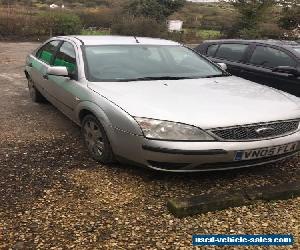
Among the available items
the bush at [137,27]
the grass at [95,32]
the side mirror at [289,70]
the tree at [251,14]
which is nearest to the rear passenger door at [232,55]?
the side mirror at [289,70]

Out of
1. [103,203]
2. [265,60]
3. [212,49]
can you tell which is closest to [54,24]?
[212,49]

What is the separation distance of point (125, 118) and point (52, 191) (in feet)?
3.23

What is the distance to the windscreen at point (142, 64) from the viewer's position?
5.08 metres

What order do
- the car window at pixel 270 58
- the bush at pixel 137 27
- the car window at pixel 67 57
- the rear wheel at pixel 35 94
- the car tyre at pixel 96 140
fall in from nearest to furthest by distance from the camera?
the car tyre at pixel 96 140 → the car window at pixel 67 57 → the car window at pixel 270 58 → the rear wheel at pixel 35 94 → the bush at pixel 137 27

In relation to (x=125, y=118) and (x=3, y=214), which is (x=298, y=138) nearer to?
(x=125, y=118)

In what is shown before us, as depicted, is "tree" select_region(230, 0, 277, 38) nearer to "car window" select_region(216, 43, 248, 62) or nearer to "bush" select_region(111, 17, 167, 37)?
"bush" select_region(111, 17, 167, 37)

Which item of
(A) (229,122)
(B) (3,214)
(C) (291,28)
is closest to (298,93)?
(A) (229,122)

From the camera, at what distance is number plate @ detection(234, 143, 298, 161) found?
394 cm

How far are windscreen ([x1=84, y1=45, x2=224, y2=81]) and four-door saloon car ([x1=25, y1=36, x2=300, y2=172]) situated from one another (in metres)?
0.01

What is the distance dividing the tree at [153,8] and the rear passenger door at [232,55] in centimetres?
1885

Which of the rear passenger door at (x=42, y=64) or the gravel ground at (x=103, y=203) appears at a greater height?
the rear passenger door at (x=42, y=64)

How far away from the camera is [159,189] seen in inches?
161

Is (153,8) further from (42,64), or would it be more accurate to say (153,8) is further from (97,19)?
(42,64)

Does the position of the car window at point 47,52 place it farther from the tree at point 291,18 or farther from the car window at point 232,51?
the tree at point 291,18
